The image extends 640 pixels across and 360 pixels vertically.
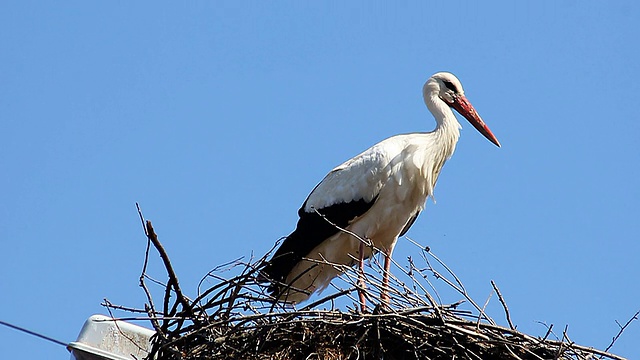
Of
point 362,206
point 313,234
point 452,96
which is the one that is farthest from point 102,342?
point 452,96

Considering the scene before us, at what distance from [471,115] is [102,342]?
3029 mm

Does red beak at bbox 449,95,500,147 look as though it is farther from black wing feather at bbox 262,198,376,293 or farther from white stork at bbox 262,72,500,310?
black wing feather at bbox 262,198,376,293

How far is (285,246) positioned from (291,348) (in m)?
1.88

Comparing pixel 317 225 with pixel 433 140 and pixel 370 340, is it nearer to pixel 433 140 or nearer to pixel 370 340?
pixel 433 140

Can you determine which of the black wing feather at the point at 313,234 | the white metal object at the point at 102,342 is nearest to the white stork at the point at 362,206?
the black wing feather at the point at 313,234

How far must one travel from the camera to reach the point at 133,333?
583 centimetres

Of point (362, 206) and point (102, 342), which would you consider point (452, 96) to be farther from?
point (102, 342)

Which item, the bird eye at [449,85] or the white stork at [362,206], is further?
the bird eye at [449,85]

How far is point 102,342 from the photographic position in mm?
5652

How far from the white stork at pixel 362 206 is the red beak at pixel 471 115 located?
0.39 m

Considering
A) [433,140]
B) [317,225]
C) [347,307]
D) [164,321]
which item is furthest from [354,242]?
[164,321]

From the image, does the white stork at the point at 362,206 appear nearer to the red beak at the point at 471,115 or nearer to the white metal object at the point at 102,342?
the red beak at the point at 471,115

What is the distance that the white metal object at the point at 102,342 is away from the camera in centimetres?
561

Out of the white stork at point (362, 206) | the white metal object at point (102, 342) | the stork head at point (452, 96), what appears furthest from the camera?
the stork head at point (452, 96)
